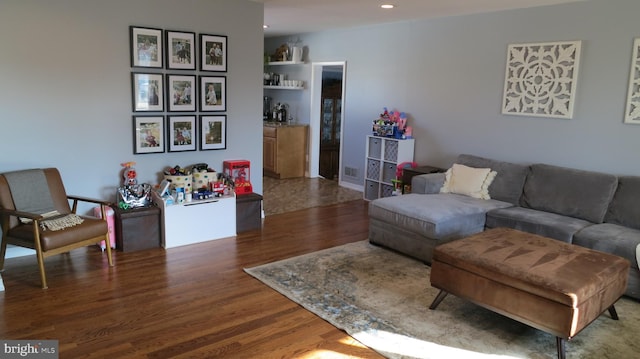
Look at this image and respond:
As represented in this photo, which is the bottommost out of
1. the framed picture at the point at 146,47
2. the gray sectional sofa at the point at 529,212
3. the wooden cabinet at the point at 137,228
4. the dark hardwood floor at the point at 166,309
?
the dark hardwood floor at the point at 166,309

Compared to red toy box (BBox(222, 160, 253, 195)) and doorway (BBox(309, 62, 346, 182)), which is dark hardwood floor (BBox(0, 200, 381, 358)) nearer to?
red toy box (BBox(222, 160, 253, 195))

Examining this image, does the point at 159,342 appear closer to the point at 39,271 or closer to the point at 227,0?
the point at 39,271

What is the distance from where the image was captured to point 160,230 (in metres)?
4.45

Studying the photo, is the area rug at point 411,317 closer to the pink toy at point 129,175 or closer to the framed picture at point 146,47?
the pink toy at point 129,175

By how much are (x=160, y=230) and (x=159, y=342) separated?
1782 mm

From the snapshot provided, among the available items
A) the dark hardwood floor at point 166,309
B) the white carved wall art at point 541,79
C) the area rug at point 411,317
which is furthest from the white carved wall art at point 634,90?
the dark hardwood floor at point 166,309

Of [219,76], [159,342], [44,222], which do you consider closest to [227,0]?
[219,76]

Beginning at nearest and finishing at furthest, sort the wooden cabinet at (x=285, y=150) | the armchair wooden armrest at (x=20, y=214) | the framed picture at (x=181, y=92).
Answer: the armchair wooden armrest at (x=20, y=214), the framed picture at (x=181, y=92), the wooden cabinet at (x=285, y=150)

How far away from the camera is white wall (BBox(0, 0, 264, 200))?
12.8ft

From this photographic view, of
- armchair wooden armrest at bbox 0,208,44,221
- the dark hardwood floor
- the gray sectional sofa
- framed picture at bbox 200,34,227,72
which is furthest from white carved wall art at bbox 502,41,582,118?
armchair wooden armrest at bbox 0,208,44,221

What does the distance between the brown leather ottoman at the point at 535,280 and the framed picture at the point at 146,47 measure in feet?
10.3

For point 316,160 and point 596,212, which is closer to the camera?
point 596,212

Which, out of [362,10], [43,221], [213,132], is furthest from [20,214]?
[362,10]

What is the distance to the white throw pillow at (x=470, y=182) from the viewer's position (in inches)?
192
